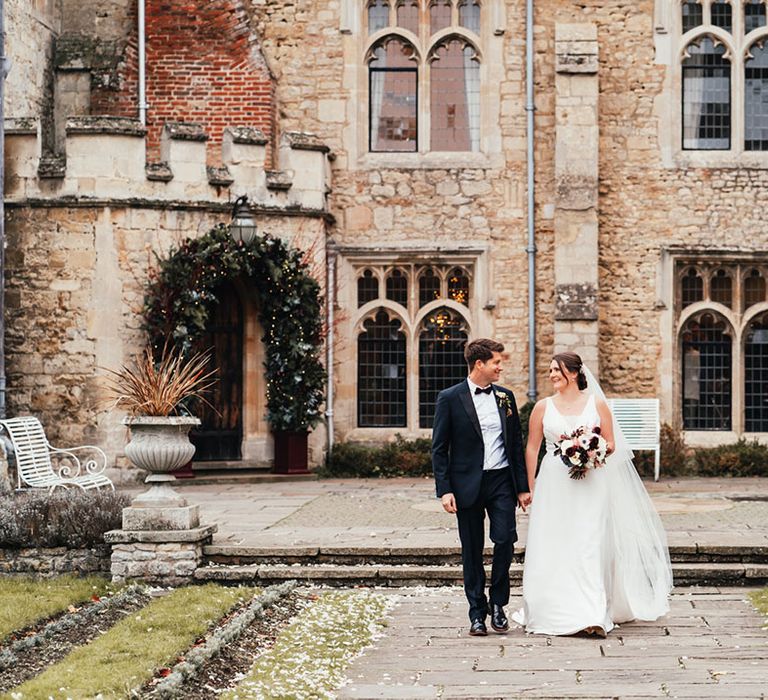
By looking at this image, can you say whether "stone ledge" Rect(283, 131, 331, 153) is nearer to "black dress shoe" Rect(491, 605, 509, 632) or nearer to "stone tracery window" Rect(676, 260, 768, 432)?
"stone tracery window" Rect(676, 260, 768, 432)

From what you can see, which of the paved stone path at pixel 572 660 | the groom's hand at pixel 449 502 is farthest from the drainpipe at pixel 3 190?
the groom's hand at pixel 449 502

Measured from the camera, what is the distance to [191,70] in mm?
18969

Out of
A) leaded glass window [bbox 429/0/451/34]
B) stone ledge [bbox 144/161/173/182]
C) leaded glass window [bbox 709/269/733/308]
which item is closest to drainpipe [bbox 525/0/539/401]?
leaded glass window [bbox 429/0/451/34]

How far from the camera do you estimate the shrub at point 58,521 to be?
34.4 ft

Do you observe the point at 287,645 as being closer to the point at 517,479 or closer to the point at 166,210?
the point at 517,479

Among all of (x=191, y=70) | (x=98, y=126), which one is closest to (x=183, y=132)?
(x=98, y=126)

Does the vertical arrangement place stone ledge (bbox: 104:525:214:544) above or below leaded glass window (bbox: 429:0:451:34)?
below

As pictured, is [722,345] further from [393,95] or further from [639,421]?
[393,95]

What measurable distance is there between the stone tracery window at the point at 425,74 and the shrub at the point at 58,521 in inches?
371

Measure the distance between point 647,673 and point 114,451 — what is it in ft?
34.1

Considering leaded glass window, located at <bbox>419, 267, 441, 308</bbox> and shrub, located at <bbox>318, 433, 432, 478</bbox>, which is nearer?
shrub, located at <bbox>318, 433, 432, 478</bbox>

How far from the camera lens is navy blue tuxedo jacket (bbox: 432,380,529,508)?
27.4 feet

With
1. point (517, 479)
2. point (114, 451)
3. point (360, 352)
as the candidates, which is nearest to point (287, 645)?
point (517, 479)

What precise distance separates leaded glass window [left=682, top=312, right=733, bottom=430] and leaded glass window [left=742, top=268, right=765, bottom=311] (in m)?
0.47
